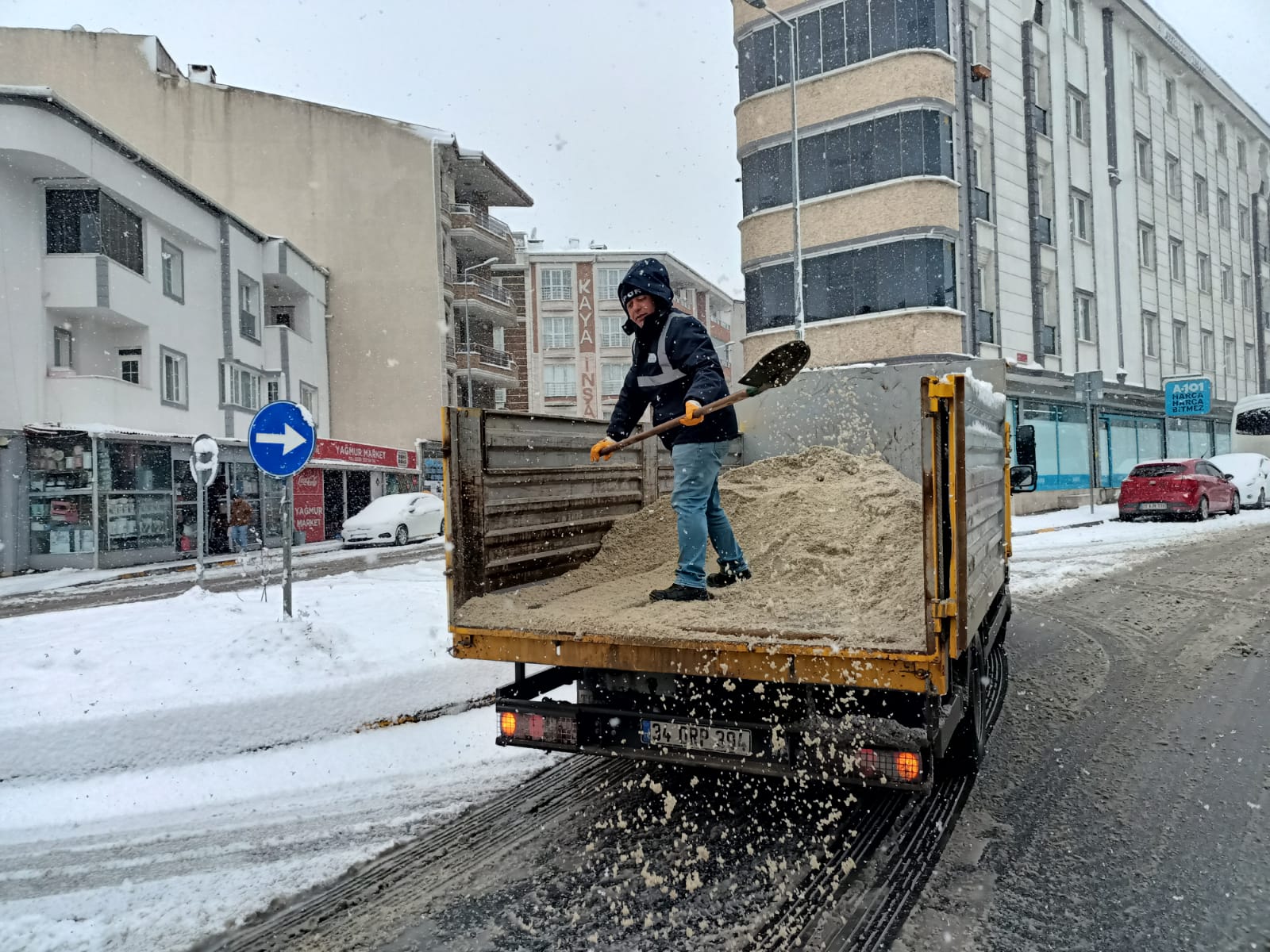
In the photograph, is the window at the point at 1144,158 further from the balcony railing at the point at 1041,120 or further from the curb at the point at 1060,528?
the curb at the point at 1060,528

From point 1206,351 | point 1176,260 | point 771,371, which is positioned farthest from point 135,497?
point 1206,351

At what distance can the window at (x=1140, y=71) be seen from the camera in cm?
3234

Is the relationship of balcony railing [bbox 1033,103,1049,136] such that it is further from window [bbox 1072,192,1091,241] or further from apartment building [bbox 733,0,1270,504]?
window [bbox 1072,192,1091,241]

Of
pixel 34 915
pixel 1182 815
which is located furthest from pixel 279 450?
pixel 1182 815

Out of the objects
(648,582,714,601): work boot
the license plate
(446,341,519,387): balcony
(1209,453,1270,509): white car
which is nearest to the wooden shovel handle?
(648,582,714,601): work boot

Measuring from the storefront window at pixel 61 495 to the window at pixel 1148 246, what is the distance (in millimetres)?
34366

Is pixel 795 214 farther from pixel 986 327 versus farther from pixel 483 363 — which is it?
pixel 483 363

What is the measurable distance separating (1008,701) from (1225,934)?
9.49ft

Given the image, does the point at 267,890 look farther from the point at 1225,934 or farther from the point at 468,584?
the point at 1225,934

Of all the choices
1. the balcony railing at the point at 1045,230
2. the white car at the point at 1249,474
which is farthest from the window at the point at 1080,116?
the white car at the point at 1249,474

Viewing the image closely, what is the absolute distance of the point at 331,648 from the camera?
6.30 metres

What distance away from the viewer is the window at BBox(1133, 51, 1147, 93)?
1273 inches

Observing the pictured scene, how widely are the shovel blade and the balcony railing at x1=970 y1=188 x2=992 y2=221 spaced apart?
21667 millimetres

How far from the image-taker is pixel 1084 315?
94.1ft
